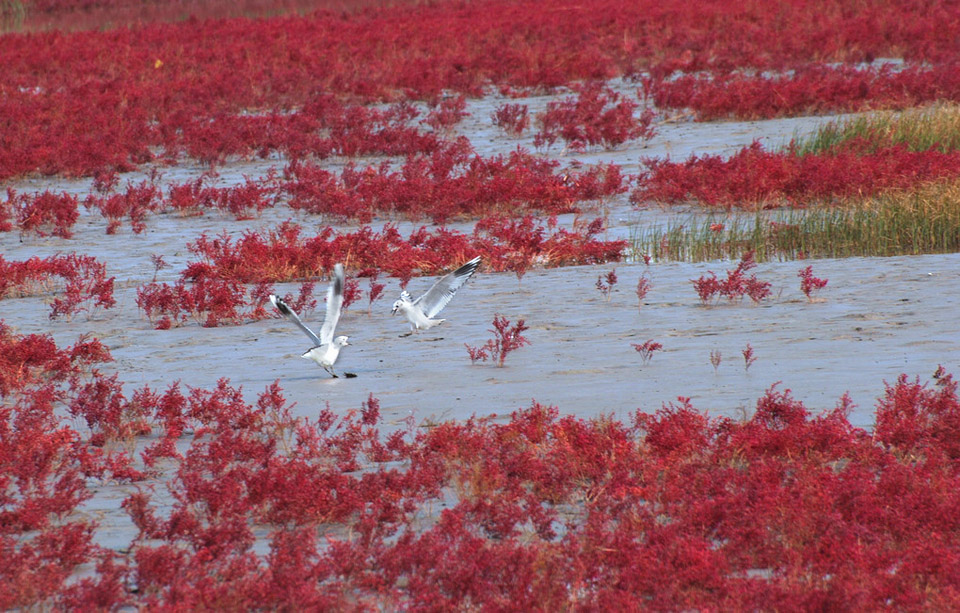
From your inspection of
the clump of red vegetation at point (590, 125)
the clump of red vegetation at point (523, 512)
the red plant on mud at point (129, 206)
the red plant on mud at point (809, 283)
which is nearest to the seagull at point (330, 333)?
the clump of red vegetation at point (523, 512)

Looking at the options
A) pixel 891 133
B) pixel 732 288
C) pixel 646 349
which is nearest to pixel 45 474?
pixel 646 349

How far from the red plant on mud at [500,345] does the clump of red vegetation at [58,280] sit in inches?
136

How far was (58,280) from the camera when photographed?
447 inches

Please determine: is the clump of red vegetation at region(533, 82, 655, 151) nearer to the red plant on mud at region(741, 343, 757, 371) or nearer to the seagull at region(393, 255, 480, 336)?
the seagull at region(393, 255, 480, 336)

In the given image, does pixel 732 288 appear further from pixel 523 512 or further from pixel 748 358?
pixel 523 512

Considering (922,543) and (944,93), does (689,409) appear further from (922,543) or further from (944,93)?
(944,93)

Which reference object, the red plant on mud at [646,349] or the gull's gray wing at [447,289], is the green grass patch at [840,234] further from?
the red plant on mud at [646,349]

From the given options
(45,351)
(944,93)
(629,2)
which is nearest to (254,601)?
(45,351)

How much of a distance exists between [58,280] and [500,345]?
5.14m

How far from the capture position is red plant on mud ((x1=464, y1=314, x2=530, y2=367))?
7734 mm

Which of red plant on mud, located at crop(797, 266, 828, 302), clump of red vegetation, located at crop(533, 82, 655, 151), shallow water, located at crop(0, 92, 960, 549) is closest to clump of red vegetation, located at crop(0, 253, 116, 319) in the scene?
shallow water, located at crop(0, 92, 960, 549)

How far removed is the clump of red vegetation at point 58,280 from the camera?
32.7ft

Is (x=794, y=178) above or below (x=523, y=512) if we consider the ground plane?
above

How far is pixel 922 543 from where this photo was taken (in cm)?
469
